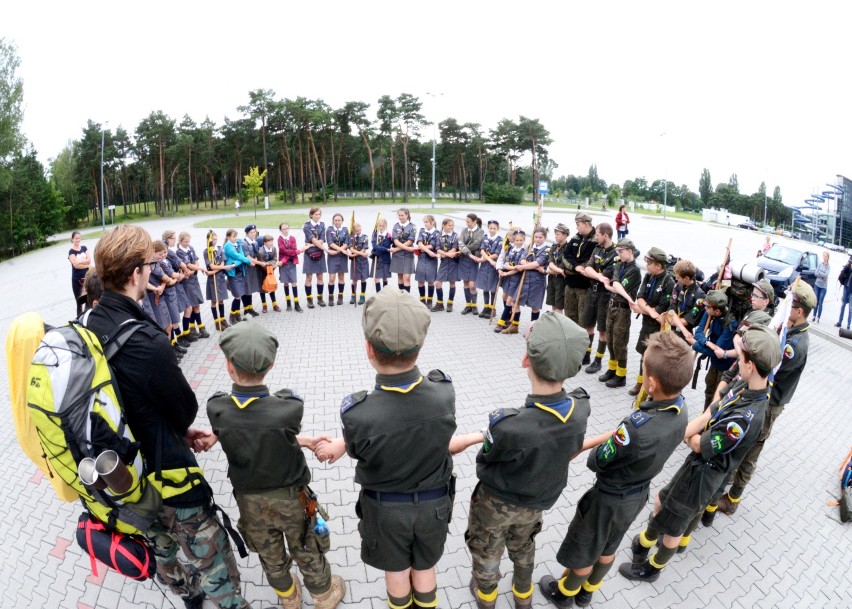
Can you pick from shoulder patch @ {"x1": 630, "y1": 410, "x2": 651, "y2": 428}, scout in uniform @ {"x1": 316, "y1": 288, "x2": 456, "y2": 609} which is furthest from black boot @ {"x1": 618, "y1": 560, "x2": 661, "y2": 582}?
scout in uniform @ {"x1": 316, "y1": 288, "x2": 456, "y2": 609}

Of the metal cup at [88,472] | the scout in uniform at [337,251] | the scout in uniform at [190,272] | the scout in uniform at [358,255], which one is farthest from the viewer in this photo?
the scout in uniform at [358,255]

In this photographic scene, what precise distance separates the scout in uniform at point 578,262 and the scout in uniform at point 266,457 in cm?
555

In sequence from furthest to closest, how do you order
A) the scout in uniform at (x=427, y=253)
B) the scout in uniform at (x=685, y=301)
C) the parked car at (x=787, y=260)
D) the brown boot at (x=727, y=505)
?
the parked car at (x=787, y=260)
the scout in uniform at (x=427, y=253)
the scout in uniform at (x=685, y=301)
the brown boot at (x=727, y=505)

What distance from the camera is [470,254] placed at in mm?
10070

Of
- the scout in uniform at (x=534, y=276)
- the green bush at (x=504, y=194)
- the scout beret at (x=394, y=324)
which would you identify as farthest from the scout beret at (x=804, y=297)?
the green bush at (x=504, y=194)

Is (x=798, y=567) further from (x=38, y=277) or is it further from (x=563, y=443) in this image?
(x=38, y=277)

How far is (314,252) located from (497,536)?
8.70 metres

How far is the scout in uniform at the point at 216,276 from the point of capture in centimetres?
906

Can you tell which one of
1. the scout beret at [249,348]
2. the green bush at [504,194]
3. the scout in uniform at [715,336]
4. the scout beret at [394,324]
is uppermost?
the green bush at [504,194]

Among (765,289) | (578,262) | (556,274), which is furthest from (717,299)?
(556,274)

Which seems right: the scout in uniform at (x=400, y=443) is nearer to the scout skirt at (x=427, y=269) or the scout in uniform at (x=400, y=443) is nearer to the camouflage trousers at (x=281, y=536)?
the camouflage trousers at (x=281, y=536)

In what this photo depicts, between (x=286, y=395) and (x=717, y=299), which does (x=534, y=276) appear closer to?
(x=717, y=299)

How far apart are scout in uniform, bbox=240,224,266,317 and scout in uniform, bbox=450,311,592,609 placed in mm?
8069

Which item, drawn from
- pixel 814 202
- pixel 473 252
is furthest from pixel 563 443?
pixel 814 202
